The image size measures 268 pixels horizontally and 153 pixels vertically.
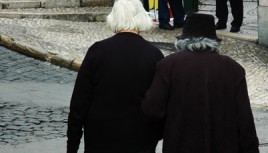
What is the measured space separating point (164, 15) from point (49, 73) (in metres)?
3.81

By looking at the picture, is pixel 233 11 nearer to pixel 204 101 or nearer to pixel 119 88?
pixel 119 88

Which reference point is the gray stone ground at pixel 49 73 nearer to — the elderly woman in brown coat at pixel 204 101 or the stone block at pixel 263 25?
the stone block at pixel 263 25

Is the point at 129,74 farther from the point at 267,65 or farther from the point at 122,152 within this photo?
the point at 267,65

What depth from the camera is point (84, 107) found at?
4016mm

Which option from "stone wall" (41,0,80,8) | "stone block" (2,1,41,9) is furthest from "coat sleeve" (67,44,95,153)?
"stone wall" (41,0,80,8)

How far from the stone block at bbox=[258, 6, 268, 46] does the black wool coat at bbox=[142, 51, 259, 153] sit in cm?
819

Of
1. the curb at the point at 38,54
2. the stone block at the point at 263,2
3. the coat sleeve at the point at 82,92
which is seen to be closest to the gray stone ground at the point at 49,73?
the curb at the point at 38,54

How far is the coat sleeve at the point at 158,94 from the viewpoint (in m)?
3.72

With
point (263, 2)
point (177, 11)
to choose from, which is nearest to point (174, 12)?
point (177, 11)

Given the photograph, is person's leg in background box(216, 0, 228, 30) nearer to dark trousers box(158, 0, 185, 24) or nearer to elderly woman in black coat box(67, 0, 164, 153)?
dark trousers box(158, 0, 185, 24)

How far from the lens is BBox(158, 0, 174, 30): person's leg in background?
1277 cm

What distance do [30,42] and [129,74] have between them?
689 centimetres

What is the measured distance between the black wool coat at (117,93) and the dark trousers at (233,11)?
8.49 metres

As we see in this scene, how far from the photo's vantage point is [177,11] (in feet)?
42.0
